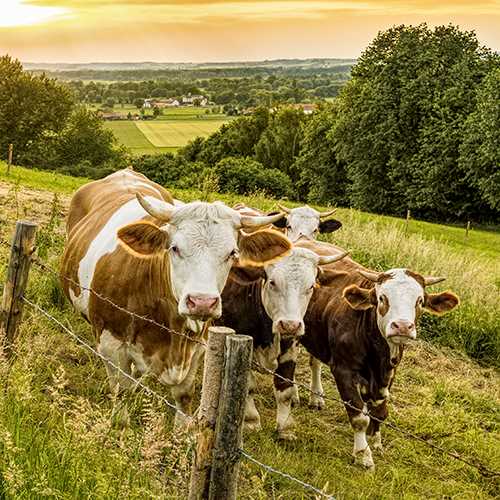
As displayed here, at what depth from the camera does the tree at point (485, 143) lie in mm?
34094

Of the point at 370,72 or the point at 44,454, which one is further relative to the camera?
the point at 370,72

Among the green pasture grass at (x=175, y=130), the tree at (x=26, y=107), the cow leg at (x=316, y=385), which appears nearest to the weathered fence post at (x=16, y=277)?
the cow leg at (x=316, y=385)

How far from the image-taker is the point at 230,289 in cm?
662

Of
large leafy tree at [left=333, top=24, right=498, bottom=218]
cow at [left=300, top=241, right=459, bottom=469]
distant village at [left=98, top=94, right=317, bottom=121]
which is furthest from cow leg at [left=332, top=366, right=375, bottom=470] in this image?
distant village at [left=98, top=94, right=317, bottom=121]

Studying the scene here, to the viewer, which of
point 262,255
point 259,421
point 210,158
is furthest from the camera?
point 210,158

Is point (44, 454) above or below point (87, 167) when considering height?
above

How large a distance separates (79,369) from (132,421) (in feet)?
4.93

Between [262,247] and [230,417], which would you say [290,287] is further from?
[230,417]

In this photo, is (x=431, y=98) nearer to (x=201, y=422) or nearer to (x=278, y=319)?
(x=278, y=319)

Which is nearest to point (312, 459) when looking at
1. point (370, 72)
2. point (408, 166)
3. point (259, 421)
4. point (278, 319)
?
point (259, 421)

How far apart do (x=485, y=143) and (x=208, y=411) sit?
33.7m

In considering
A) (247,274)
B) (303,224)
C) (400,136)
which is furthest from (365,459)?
(400,136)

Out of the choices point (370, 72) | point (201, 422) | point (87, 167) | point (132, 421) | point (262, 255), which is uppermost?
point (370, 72)

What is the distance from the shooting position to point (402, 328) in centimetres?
559
